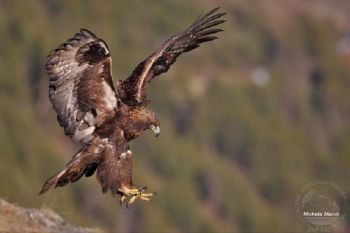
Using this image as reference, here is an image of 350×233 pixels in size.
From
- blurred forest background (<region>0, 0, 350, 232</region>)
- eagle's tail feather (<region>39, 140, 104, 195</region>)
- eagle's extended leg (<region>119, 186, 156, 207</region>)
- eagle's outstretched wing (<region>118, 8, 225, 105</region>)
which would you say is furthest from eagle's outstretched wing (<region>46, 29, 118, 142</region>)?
blurred forest background (<region>0, 0, 350, 232</region>)

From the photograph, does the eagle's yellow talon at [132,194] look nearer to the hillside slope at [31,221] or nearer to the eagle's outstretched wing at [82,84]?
the eagle's outstretched wing at [82,84]

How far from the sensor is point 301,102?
195 meters

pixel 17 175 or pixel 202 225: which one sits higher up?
pixel 202 225

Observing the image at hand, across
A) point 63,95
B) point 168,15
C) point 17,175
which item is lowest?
point 63,95

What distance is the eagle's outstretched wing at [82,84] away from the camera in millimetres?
13359

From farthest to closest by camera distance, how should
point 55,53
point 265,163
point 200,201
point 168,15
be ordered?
point 168,15, point 265,163, point 200,201, point 55,53

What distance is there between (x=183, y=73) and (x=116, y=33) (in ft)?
55.7

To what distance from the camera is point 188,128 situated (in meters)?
169

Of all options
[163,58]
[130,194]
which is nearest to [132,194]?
[130,194]

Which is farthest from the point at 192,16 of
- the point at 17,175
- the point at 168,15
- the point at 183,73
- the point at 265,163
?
the point at 17,175

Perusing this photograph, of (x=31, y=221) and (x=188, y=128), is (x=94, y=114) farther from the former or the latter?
(x=188, y=128)

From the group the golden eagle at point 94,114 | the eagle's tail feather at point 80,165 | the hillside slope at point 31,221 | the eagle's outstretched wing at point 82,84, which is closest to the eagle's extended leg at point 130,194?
the golden eagle at point 94,114

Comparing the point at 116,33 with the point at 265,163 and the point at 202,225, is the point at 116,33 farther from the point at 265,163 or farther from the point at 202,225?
the point at 202,225

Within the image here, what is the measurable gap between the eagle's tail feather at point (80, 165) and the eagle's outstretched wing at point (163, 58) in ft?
3.62
